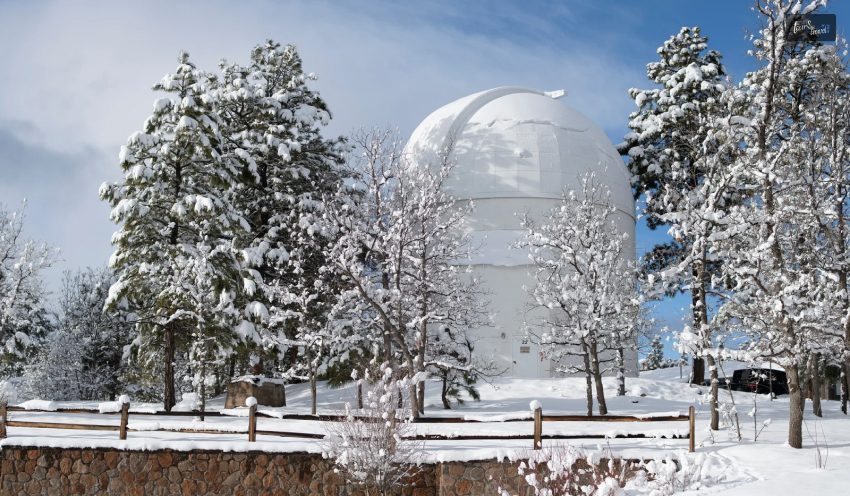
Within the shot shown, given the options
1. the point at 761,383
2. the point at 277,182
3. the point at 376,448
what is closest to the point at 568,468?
the point at 376,448

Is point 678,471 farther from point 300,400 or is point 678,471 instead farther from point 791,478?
point 300,400

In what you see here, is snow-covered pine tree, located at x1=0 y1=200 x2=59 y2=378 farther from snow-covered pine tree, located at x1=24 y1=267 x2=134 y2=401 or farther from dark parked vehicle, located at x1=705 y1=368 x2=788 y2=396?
dark parked vehicle, located at x1=705 y1=368 x2=788 y2=396

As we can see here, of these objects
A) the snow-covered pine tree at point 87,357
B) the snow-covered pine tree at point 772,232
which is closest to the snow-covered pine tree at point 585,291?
the snow-covered pine tree at point 772,232

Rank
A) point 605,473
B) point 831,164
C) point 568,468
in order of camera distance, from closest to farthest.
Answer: point 605,473
point 568,468
point 831,164

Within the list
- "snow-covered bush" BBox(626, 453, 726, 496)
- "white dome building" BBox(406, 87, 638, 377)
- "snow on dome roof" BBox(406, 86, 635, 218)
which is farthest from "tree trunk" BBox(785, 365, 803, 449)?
"snow on dome roof" BBox(406, 86, 635, 218)

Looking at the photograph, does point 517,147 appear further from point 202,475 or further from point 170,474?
point 170,474

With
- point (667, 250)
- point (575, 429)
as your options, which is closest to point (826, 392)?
point (667, 250)

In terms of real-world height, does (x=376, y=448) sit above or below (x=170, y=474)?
above

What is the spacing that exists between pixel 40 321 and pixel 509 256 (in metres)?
23.5

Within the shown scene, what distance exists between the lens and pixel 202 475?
36.8 ft

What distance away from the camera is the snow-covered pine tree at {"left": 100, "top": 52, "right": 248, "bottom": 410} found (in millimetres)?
19406

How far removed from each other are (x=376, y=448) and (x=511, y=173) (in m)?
17.0

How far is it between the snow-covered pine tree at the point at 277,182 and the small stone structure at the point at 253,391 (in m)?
0.82

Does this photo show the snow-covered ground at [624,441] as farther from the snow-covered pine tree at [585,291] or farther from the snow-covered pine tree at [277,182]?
the snow-covered pine tree at [277,182]
